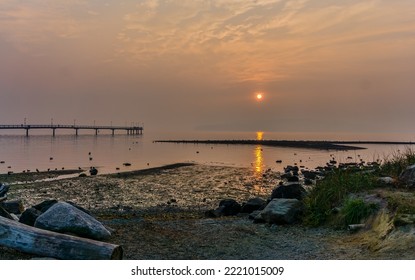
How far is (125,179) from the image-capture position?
3403 centimetres

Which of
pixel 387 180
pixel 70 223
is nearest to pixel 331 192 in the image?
pixel 387 180

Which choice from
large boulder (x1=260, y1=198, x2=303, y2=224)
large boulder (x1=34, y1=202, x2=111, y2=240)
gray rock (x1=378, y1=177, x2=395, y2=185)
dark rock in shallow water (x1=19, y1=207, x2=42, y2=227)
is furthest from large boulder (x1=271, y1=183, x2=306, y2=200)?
dark rock in shallow water (x1=19, y1=207, x2=42, y2=227)

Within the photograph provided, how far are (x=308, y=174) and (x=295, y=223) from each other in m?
25.0

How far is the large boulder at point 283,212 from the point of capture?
462 inches

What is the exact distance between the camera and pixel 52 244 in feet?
25.5

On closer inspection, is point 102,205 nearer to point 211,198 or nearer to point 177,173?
point 211,198

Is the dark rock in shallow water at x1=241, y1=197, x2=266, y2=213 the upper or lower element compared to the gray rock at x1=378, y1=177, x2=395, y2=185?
lower

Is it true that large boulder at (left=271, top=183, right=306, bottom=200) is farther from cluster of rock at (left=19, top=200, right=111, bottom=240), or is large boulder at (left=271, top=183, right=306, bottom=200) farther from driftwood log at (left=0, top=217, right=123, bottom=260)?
driftwood log at (left=0, top=217, right=123, bottom=260)

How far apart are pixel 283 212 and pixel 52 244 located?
658 cm

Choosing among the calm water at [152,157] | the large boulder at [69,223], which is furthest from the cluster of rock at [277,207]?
the calm water at [152,157]

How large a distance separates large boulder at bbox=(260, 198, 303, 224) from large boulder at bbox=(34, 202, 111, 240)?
16.2ft

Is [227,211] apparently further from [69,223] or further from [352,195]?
[69,223]

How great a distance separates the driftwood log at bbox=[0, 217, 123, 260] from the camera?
762cm

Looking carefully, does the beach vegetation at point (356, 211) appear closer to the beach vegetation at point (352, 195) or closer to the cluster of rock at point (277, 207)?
the beach vegetation at point (352, 195)
